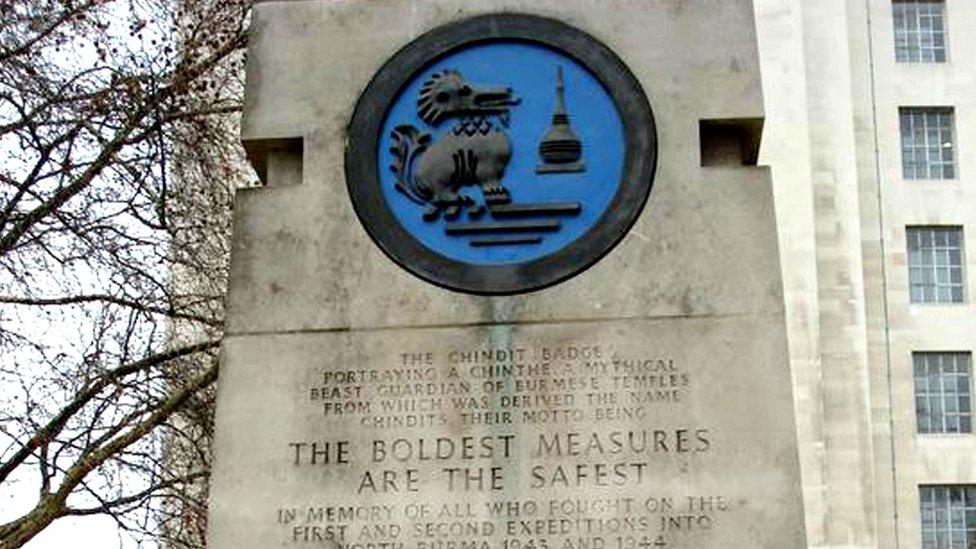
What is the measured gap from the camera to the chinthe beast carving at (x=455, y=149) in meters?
8.41

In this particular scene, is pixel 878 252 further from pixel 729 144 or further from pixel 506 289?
pixel 506 289

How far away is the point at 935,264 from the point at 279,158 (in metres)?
33.9

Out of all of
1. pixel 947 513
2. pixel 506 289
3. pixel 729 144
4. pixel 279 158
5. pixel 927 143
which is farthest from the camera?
pixel 927 143

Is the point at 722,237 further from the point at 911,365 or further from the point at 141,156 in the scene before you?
the point at 911,365

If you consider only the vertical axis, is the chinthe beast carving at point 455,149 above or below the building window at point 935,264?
below

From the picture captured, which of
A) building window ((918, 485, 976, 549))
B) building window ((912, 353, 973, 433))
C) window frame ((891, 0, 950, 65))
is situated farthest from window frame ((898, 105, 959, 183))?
building window ((918, 485, 976, 549))

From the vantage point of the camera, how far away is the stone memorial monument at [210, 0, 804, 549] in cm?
791

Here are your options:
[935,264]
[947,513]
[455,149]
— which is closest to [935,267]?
[935,264]

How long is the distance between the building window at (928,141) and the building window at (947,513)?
7.65 meters

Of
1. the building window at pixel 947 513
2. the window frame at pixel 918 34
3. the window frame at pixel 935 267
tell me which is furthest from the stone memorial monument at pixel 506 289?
the window frame at pixel 918 34

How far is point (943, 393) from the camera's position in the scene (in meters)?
39.6

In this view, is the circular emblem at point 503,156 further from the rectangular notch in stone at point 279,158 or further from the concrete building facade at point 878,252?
the concrete building facade at point 878,252

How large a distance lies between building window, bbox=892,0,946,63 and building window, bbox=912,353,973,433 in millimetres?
7338

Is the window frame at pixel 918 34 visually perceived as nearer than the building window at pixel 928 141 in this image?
No
